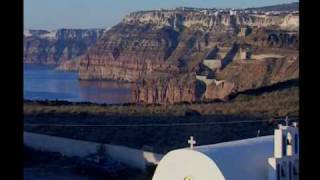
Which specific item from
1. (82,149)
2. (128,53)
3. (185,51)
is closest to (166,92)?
(82,149)

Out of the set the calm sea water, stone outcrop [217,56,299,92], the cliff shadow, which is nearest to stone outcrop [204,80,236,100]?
stone outcrop [217,56,299,92]

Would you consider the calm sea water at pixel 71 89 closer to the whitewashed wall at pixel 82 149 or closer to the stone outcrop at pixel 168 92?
the stone outcrop at pixel 168 92

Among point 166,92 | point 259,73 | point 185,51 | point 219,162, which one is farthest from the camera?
point 185,51

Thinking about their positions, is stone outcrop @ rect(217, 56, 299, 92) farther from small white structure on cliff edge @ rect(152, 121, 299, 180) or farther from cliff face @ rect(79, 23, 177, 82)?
small white structure on cliff edge @ rect(152, 121, 299, 180)

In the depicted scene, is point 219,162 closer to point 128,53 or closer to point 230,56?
point 230,56
